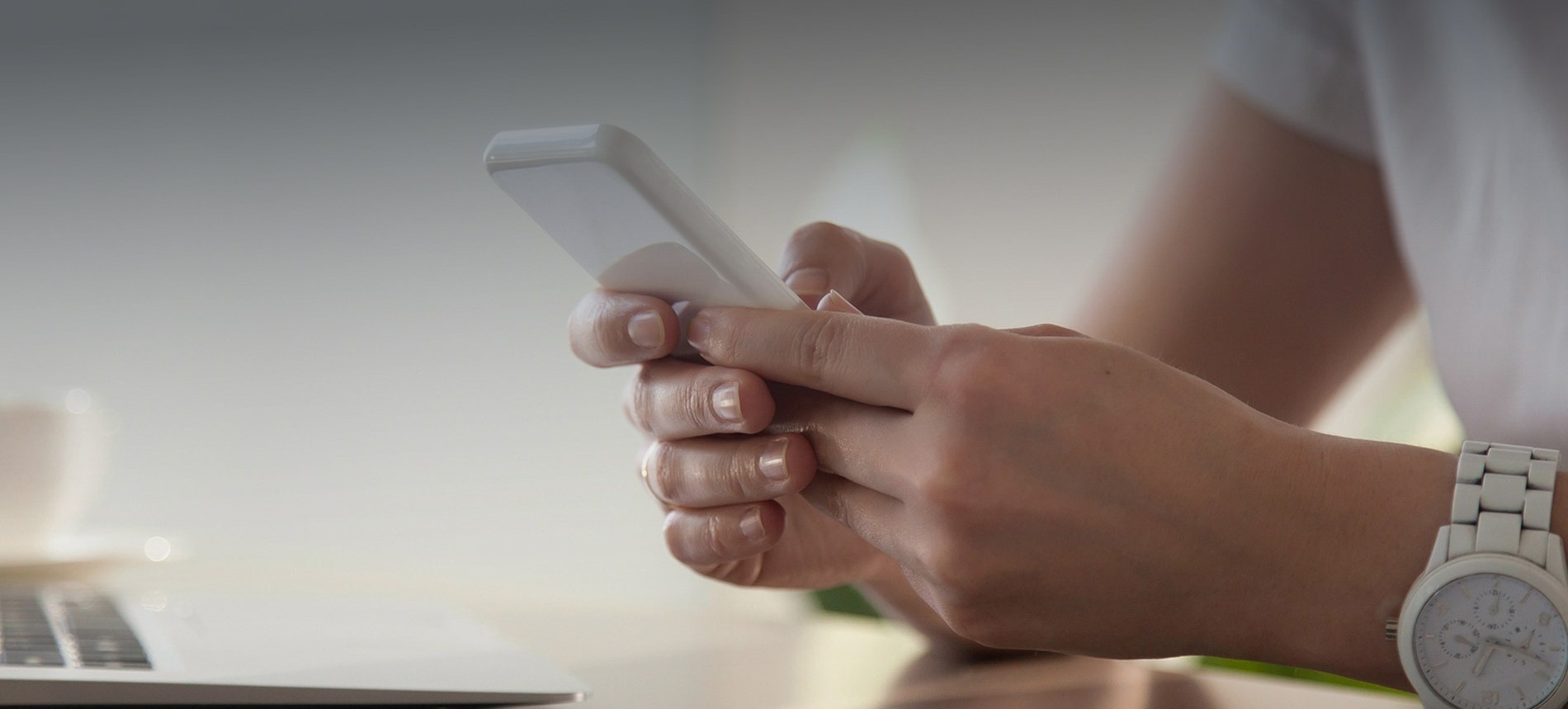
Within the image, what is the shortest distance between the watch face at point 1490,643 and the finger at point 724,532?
22 centimetres

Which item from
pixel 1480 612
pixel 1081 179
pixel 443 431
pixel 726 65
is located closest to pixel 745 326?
pixel 1480 612

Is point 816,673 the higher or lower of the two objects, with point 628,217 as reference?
lower

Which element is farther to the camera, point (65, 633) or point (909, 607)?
point (909, 607)

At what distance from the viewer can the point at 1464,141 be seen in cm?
68

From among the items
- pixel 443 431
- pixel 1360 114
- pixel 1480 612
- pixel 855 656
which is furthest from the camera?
pixel 443 431

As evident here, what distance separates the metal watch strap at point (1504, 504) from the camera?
0.36m

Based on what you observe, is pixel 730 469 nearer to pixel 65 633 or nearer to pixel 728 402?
pixel 728 402

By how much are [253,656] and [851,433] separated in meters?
0.25

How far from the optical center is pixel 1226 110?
0.78 metres

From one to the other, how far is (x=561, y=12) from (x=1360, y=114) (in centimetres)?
175

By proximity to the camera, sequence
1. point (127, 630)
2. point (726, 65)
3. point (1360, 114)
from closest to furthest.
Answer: point (127, 630), point (1360, 114), point (726, 65)

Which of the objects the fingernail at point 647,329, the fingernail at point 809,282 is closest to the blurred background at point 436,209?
the fingernail at point 809,282

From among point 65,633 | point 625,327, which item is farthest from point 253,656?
point 625,327

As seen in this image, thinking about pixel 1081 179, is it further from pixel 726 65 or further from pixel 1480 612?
pixel 1480 612
